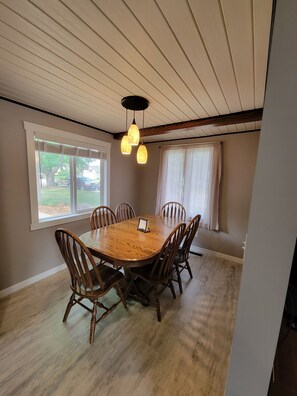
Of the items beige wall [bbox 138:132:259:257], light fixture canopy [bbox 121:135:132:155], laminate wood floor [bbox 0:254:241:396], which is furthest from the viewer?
beige wall [bbox 138:132:259:257]

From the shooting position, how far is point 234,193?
2.95m

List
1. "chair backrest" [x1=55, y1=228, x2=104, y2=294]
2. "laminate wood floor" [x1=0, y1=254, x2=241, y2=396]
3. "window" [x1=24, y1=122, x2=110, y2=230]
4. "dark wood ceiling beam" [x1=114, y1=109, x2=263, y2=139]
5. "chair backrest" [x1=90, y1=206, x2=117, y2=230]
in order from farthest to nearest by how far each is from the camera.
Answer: "chair backrest" [x1=90, y1=206, x2=117, y2=230]
"window" [x1=24, y1=122, x2=110, y2=230]
"dark wood ceiling beam" [x1=114, y1=109, x2=263, y2=139]
"chair backrest" [x1=55, y1=228, x2=104, y2=294]
"laminate wood floor" [x1=0, y1=254, x2=241, y2=396]

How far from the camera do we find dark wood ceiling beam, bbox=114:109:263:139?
1982 mm

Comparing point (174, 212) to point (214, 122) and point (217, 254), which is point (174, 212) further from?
point (214, 122)

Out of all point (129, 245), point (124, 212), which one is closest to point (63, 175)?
point (124, 212)

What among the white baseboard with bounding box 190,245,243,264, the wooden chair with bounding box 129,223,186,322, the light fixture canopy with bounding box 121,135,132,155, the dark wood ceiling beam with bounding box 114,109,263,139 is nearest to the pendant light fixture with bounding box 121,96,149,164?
the light fixture canopy with bounding box 121,135,132,155

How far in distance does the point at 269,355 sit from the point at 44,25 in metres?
1.88

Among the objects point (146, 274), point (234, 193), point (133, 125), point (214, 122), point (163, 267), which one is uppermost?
point (214, 122)

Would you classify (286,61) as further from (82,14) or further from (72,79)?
(72,79)

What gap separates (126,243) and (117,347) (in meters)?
0.85

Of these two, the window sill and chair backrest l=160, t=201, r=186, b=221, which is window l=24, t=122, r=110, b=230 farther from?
chair backrest l=160, t=201, r=186, b=221

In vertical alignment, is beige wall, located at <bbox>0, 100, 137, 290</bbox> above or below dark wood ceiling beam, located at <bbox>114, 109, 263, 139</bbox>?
below

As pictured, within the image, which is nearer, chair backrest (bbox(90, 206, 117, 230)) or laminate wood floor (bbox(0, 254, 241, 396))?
laminate wood floor (bbox(0, 254, 241, 396))

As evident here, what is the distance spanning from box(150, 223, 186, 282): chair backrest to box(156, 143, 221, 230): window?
1.53 metres
